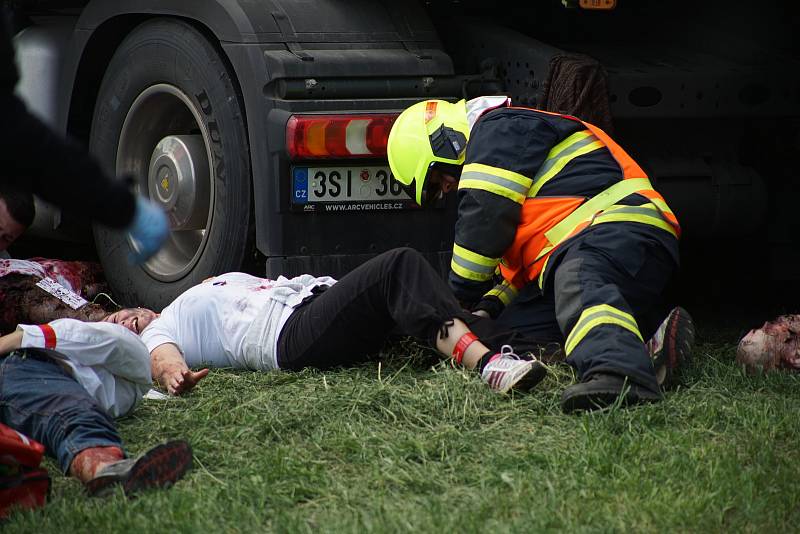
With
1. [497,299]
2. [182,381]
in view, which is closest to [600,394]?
[497,299]

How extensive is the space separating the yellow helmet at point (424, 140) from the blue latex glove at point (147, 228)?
5.34 ft

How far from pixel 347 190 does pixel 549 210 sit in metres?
0.79

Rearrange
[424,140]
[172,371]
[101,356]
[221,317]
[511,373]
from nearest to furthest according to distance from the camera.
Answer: [101,356] → [511,373] → [172,371] → [424,140] → [221,317]

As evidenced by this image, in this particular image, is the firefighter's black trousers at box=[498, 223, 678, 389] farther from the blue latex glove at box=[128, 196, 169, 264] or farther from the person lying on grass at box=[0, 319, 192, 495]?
the blue latex glove at box=[128, 196, 169, 264]

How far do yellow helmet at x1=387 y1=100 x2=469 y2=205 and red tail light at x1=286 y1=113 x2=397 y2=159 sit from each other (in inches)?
3.5

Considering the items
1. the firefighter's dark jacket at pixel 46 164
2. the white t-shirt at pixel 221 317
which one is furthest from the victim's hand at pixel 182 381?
the firefighter's dark jacket at pixel 46 164

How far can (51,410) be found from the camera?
3617mm

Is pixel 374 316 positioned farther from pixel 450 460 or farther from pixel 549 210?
pixel 450 460

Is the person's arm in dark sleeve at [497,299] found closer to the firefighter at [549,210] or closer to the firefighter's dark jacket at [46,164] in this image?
the firefighter at [549,210]

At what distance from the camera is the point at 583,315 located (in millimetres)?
4129

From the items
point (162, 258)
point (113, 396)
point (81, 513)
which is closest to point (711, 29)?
point (162, 258)

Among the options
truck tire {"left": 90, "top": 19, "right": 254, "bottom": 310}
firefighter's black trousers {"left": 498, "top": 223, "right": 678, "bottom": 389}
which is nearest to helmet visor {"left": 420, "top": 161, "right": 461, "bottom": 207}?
firefighter's black trousers {"left": 498, "top": 223, "right": 678, "bottom": 389}

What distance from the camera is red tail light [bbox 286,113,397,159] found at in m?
4.69

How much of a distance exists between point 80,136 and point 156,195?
0.65m
